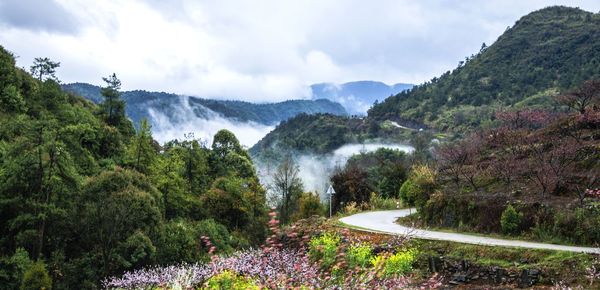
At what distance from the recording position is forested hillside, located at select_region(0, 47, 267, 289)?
90.3 ft

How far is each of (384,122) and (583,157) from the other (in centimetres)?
10983

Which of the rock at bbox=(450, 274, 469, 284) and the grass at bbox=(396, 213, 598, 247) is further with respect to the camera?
the grass at bbox=(396, 213, 598, 247)

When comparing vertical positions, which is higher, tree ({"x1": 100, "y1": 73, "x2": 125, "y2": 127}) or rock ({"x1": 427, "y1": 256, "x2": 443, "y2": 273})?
tree ({"x1": 100, "y1": 73, "x2": 125, "y2": 127})

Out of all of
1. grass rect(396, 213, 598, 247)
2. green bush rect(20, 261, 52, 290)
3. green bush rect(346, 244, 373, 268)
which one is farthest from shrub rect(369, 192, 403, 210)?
green bush rect(346, 244, 373, 268)

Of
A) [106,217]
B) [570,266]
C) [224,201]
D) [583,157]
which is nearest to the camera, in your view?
[570,266]

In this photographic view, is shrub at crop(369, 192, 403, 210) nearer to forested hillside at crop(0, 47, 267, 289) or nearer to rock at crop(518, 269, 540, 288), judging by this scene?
forested hillside at crop(0, 47, 267, 289)

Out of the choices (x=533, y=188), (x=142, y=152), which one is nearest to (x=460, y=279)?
(x=533, y=188)

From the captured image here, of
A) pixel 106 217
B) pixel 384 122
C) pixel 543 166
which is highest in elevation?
pixel 384 122

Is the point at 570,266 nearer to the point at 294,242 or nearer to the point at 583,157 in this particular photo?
the point at 294,242

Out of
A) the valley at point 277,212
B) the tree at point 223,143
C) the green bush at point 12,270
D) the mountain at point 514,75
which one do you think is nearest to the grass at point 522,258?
the valley at point 277,212

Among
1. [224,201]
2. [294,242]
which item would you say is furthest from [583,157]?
[224,201]

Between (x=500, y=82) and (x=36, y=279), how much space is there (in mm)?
114409

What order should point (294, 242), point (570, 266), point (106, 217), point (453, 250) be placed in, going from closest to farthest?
point (570, 266)
point (453, 250)
point (294, 242)
point (106, 217)

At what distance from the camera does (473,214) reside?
19125 mm
